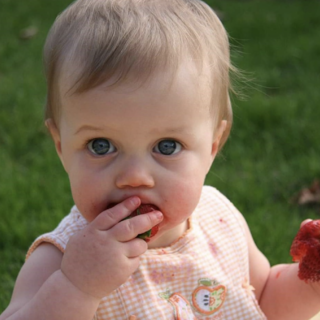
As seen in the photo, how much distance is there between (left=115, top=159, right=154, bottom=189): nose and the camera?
130 cm

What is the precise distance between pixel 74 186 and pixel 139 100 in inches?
10.1

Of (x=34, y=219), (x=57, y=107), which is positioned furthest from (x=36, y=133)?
(x=57, y=107)

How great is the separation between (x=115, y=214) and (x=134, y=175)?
0.09 metres

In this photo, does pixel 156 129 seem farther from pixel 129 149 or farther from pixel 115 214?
pixel 115 214

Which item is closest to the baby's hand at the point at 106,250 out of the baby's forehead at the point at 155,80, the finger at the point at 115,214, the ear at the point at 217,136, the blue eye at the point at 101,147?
the finger at the point at 115,214

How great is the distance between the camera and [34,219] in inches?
101

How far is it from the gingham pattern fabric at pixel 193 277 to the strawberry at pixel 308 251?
19 centimetres

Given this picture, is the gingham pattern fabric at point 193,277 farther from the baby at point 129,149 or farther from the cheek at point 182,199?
the cheek at point 182,199

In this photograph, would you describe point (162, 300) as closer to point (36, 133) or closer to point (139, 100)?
point (139, 100)

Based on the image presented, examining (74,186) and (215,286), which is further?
(215,286)

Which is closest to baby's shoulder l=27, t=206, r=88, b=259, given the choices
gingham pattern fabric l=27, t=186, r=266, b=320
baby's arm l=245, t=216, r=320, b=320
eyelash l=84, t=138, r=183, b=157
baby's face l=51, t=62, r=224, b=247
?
gingham pattern fabric l=27, t=186, r=266, b=320

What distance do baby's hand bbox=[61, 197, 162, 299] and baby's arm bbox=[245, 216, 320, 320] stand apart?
609 millimetres

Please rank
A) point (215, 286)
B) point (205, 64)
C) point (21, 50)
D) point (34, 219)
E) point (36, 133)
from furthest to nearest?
point (21, 50) < point (36, 133) < point (34, 219) < point (215, 286) < point (205, 64)

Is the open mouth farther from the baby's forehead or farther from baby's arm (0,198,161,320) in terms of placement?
the baby's forehead
